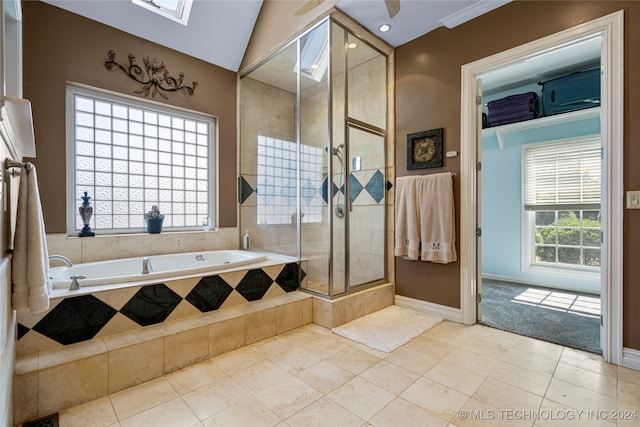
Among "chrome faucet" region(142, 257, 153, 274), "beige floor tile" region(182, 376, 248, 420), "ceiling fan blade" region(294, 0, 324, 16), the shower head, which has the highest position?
"ceiling fan blade" region(294, 0, 324, 16)

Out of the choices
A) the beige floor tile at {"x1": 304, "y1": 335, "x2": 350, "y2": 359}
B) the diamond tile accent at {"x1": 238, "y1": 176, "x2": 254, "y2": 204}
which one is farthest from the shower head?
the beige floor tile at {"x1": 304, "y1": 335, "x2": 350, "y2": 359}

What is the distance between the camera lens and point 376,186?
309 cm

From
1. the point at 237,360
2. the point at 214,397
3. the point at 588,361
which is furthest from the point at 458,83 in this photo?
the point at 214,397

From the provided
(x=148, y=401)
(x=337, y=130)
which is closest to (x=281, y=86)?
(x=337, y=130)

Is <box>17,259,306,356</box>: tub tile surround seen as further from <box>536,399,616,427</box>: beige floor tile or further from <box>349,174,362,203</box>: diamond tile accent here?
<box>536,399,616,427</box>: beige floor tile

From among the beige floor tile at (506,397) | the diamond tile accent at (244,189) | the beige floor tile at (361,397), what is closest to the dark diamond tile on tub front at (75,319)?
the beige floor tile at (361,397)

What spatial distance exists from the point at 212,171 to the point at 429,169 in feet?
8.03

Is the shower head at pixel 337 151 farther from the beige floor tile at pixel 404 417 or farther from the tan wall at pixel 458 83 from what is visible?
the beige floor tile at pixel 404 417

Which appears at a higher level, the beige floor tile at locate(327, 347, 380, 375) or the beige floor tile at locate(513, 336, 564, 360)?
the beige floor tile at locate(513, 336, 564, 360)

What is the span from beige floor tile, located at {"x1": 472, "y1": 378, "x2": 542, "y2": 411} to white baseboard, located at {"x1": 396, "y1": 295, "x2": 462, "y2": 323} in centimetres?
97

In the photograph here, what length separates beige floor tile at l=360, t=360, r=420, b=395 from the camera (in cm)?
169

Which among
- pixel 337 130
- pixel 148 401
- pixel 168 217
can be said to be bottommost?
pixel 148 401

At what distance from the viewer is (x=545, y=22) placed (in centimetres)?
220

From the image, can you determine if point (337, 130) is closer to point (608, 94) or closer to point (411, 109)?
point (411, 109)
